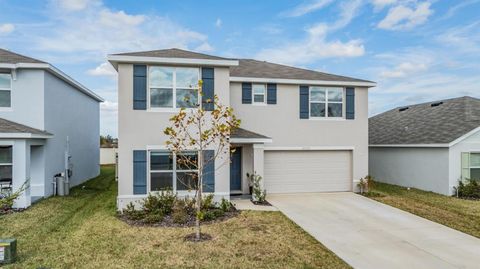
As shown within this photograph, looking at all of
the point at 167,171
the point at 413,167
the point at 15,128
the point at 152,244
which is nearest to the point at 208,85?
the point at 167,171

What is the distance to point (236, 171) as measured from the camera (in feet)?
45.1

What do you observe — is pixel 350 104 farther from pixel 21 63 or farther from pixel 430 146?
pixel 21 63

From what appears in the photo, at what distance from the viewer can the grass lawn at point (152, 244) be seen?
250 inches

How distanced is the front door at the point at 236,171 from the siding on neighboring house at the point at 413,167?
9.08m

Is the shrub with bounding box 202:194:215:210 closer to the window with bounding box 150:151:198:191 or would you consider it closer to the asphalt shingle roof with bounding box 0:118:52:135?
the window with bounding box 150:151:198:191

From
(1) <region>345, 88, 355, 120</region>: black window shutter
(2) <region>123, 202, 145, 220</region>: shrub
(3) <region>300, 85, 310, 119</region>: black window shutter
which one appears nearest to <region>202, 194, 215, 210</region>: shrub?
(2) <region>123, 202, 145, 220</region>: shrub

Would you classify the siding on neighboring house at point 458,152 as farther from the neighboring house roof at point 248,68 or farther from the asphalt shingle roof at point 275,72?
the asphalt shingle roof at point 275,72

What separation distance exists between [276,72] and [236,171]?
200 inches

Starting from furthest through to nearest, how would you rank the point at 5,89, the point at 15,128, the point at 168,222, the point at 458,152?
1. the point at 458,152
2. the point at 5,89
3. the point at 15,128
4. the point at 168,222

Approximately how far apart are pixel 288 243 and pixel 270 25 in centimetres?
1301

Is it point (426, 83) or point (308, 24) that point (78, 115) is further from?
point (426, 83)

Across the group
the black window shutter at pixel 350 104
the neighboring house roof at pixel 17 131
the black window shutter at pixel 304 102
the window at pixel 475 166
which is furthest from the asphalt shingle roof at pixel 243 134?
the window at pixel 475 166

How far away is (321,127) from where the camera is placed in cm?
1444

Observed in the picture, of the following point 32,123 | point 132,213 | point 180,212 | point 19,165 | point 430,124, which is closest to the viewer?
point 180,212
